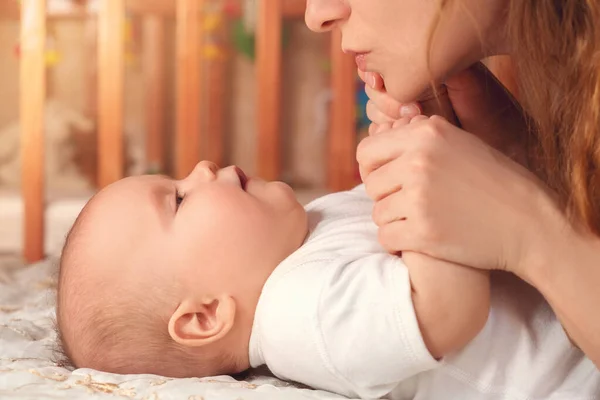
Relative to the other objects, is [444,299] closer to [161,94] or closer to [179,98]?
[179,98]

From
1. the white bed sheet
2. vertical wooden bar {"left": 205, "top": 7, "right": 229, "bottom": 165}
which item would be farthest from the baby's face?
vertical wooden bar {"left": 205, "top": 7, "right": 229, "bottom": 165}

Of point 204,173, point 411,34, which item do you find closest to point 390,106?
point 411,34

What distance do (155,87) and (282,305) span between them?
274 centimetres

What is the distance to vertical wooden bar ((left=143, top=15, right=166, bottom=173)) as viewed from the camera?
3469mm

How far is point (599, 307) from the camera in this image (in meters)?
0.85

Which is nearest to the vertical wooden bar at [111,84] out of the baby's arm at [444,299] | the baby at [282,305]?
the baby at [282,305]

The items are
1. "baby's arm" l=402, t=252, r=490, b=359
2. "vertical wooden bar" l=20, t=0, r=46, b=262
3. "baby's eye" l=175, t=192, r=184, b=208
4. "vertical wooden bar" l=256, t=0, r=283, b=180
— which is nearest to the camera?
"baby's arm" l=402, t=252, r=490, b=359

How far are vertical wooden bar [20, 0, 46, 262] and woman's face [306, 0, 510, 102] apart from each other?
1483 mm

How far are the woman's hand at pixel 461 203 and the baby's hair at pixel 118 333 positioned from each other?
278 millimetres

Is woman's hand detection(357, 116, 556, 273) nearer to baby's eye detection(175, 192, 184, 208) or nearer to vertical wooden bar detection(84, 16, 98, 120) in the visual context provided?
baby's eye detection(175, 192, 184, 208)

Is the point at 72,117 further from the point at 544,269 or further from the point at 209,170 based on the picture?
the point at 544,269

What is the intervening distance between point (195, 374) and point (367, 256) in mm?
254

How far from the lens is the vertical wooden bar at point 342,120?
2447 millimetres

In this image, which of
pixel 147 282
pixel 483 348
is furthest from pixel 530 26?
pixel 147 282
